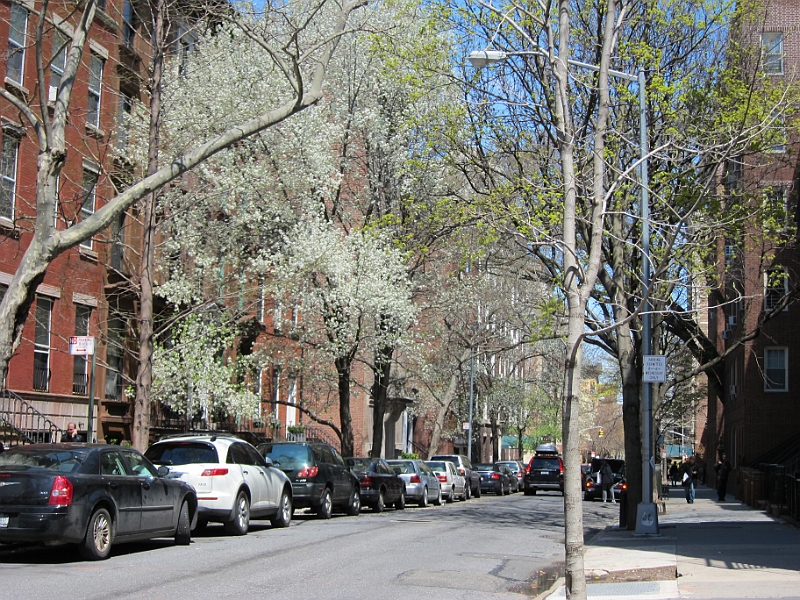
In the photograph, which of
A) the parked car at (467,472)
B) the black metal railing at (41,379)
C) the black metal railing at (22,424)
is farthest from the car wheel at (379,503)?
the parked car at (467,472)

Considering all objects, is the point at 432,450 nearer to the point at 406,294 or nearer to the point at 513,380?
the point at 513,380

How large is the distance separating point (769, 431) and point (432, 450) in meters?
13.9

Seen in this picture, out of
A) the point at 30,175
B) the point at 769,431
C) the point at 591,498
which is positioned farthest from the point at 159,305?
the point at 769,431

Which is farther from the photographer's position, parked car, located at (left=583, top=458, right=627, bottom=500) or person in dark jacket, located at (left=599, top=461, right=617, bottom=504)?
parked car, located at (left=583, top=458, right=627, bottom=500)

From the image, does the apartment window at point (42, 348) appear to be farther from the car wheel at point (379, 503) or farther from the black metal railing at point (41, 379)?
the car wheel at point (379, 503)

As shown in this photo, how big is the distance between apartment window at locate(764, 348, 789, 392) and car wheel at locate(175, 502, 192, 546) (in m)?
26.9

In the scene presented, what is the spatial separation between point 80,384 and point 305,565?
532 inches

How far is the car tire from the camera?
21188mm

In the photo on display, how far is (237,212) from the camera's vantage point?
25.8 metres

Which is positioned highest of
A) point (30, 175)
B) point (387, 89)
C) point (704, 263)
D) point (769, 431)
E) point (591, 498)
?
point (387, 89)

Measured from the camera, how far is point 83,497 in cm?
1198

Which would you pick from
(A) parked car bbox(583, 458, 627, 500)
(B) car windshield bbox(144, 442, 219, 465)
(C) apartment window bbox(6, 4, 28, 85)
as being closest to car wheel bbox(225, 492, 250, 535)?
(B) car windshield bbox(144, 442, 219, 465)

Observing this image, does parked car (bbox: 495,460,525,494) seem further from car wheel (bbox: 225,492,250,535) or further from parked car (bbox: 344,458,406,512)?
car wheel (bbox: 225,492,250,535)

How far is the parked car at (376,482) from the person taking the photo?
2505 centimetres
